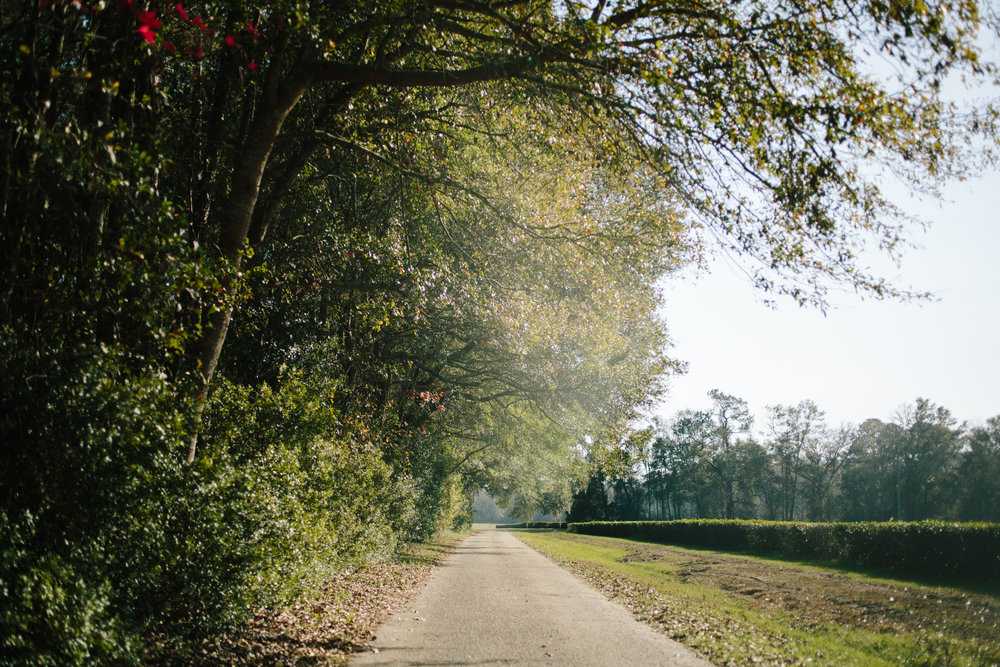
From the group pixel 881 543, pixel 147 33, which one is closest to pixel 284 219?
pixel 147 33

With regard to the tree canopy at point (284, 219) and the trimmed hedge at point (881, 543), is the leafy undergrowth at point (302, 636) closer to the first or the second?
the tree canopy at point (284, 219)

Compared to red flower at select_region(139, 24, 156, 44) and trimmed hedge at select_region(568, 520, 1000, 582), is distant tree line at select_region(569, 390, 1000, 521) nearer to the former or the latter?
trimmed hedge at select_region(568, 520, 1000, 582)

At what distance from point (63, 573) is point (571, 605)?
27.5ft

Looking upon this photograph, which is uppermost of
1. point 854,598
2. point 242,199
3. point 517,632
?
point 242,199

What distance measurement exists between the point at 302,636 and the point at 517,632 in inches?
108

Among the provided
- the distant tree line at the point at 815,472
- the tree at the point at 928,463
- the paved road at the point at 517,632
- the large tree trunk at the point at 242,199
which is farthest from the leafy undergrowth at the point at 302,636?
the tree at the point at 928,463

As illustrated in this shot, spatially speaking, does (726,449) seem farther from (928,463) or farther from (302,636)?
(302,636)

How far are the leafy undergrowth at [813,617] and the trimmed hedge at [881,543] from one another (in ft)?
7.33

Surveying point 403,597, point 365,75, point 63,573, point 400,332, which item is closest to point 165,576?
point 63,573

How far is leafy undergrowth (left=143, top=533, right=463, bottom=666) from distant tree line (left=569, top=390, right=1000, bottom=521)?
54902 millimetres

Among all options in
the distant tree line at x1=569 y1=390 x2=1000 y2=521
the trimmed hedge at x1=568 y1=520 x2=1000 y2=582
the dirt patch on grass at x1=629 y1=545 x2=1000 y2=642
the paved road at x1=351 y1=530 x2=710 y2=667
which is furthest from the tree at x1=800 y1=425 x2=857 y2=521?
the paved road at x1=351 y1=530 x2=710 y2=667

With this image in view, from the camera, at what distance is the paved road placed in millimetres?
6602

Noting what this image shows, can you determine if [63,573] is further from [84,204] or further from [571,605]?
[571,605]

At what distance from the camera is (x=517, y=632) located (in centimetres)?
801
